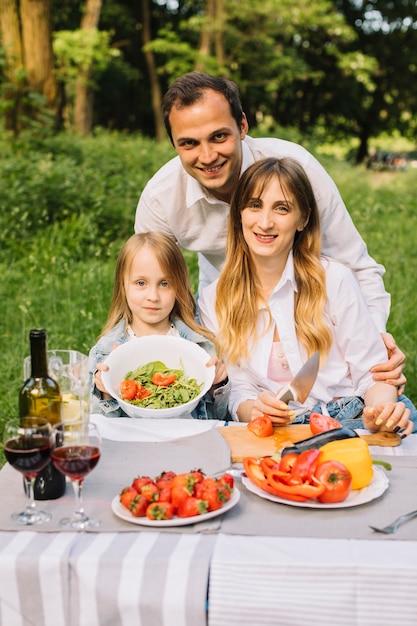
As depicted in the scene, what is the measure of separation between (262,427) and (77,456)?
2.41ft

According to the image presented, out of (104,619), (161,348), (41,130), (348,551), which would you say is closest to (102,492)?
(104,619)

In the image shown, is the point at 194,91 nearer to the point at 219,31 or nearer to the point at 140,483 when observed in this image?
the point at 140,483

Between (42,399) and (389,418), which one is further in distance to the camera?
(389,418)

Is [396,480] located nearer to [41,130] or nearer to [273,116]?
[41,130]

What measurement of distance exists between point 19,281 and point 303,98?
23.1 meters

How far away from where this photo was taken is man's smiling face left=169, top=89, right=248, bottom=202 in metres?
3.28

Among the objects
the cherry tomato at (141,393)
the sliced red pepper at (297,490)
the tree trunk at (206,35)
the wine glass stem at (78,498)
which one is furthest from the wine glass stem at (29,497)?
the tree trunk at (206,35)

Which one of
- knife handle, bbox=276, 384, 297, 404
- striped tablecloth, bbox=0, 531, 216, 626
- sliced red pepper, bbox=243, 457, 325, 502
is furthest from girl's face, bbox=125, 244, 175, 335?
striped tablecloth, bbox=0, 531, 216, 626

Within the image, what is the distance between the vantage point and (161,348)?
2.72m

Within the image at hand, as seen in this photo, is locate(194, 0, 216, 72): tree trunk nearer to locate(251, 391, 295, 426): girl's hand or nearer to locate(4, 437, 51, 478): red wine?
locate(251, 391, 295, 426): girl's hand

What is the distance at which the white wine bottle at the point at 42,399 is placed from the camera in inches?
74.5

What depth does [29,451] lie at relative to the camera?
5.67 ft

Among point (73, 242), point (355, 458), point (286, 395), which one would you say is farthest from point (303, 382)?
point (73, 242)

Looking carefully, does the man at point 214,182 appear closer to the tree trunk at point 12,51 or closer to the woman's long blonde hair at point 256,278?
the woman's long blonde hair at point 256,278
